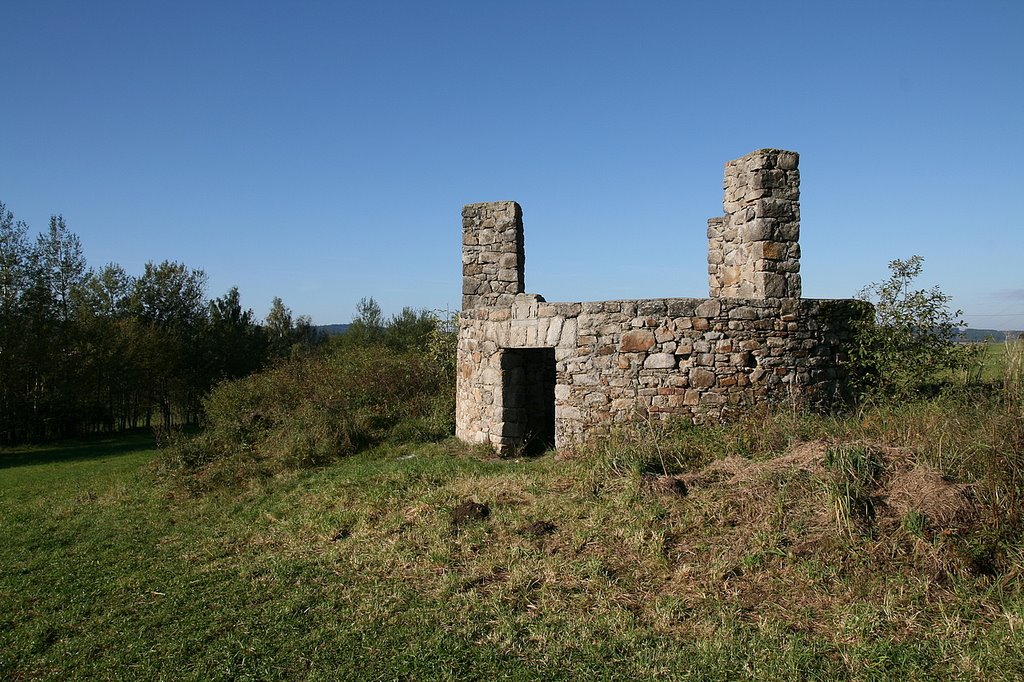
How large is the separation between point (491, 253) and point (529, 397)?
106 inches

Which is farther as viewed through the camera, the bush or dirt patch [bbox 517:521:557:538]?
the bush

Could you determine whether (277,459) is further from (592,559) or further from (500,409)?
(592,559)

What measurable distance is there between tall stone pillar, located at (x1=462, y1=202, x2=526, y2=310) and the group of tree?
17.7m

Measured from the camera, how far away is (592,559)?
18.5ft

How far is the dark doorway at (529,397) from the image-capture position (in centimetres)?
1010

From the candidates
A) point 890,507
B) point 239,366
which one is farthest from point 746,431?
point 239,366

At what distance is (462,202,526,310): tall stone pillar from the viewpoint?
1105 cm

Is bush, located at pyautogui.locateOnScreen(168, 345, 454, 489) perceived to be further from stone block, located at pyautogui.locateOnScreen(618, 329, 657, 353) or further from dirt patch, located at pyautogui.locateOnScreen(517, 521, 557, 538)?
dirt patch, located at pyautogui.locateOnScreen(517, 521, 557, 538)

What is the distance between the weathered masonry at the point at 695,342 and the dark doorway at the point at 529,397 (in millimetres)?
33

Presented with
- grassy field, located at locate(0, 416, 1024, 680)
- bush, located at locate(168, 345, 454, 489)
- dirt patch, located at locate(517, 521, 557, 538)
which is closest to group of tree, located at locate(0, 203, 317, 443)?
bush, located at locate(168, 345, 454, 489)

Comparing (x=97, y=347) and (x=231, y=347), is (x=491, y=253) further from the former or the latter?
(x=231, y=347)

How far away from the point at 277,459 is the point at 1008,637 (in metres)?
9.79

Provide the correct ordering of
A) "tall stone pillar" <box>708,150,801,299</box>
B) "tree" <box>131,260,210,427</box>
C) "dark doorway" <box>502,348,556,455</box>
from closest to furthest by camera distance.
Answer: "tall stone pillar" <box>708,150,801,299</box>
"dark doorway" <box>502,348,556,455</box>
"tree" <box>131,260,210,427</box>

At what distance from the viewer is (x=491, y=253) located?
1118cm
